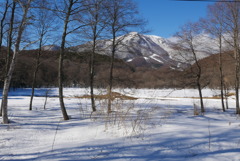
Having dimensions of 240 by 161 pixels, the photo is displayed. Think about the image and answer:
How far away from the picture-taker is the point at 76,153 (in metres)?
2.95

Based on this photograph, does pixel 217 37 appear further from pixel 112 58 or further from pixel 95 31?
pixel 95 31

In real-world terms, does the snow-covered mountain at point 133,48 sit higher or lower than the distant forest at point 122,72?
higher

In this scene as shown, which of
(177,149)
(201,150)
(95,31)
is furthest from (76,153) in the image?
(95,31)

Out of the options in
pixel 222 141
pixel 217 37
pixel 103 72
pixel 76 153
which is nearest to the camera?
pixel 76 153

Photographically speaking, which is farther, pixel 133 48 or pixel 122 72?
pixel 122 72

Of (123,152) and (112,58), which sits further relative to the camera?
(112,58)

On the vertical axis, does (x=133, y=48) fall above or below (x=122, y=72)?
above

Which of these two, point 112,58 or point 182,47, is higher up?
point 182,47

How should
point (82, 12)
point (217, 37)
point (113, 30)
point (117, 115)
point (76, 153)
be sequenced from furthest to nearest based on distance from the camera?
point (217, 37), point (113, 30), point (82, 12), point (117, 115), point (76, 153)

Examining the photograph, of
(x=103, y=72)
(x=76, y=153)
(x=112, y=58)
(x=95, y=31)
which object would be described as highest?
(x=95, y=31)

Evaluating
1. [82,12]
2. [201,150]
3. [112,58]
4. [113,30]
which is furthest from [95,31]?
[201,150]

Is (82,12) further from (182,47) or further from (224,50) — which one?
(224,50)

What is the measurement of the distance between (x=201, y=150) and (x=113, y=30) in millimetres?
8323

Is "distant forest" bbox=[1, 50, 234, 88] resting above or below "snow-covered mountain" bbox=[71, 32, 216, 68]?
below
